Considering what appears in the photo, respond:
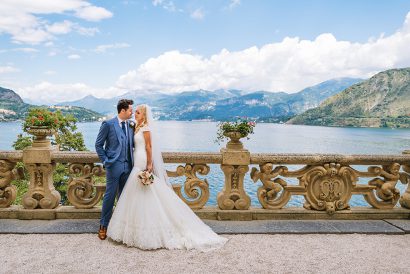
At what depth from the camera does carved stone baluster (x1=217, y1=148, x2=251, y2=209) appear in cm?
584

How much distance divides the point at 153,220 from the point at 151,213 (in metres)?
0.10

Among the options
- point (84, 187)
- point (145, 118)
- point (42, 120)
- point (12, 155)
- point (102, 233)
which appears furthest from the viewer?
point (84, 187)

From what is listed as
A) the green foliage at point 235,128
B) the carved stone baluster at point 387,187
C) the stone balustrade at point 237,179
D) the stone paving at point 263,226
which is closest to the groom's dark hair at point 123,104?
the stone balustrade at point 237,179

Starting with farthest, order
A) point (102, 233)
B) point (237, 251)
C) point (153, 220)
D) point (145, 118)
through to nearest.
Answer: point (145, 118) < point (102, 233) < point (153, 220) < point (237, 251)

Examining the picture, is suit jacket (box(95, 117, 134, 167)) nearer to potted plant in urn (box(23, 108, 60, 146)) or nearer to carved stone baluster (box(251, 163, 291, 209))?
potted plant in urn (box(23, 108, 60, 146))

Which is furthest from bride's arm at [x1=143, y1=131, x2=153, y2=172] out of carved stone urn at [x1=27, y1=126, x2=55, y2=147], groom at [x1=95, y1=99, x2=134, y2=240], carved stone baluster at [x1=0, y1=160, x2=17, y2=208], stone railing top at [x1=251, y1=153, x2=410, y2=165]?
carved stone baluster at [x1=0, y1=160, x2=17, y2=208]

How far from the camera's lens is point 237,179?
19.5ft

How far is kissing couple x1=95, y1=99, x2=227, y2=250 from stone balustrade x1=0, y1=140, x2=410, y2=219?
69cm

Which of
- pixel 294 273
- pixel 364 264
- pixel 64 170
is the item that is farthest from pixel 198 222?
pixel 64 170

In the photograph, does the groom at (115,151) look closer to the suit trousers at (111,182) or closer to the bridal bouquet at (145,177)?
the suit trousers at (111,182)

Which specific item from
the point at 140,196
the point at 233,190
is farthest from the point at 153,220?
the point at 233,190

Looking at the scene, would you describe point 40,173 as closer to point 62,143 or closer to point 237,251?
point 237,251

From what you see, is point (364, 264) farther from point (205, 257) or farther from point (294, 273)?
point (205, 257)

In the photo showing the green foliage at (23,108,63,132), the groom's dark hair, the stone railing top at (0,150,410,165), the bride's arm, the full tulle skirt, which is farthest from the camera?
the stone railing top at (0,150,410,165)
